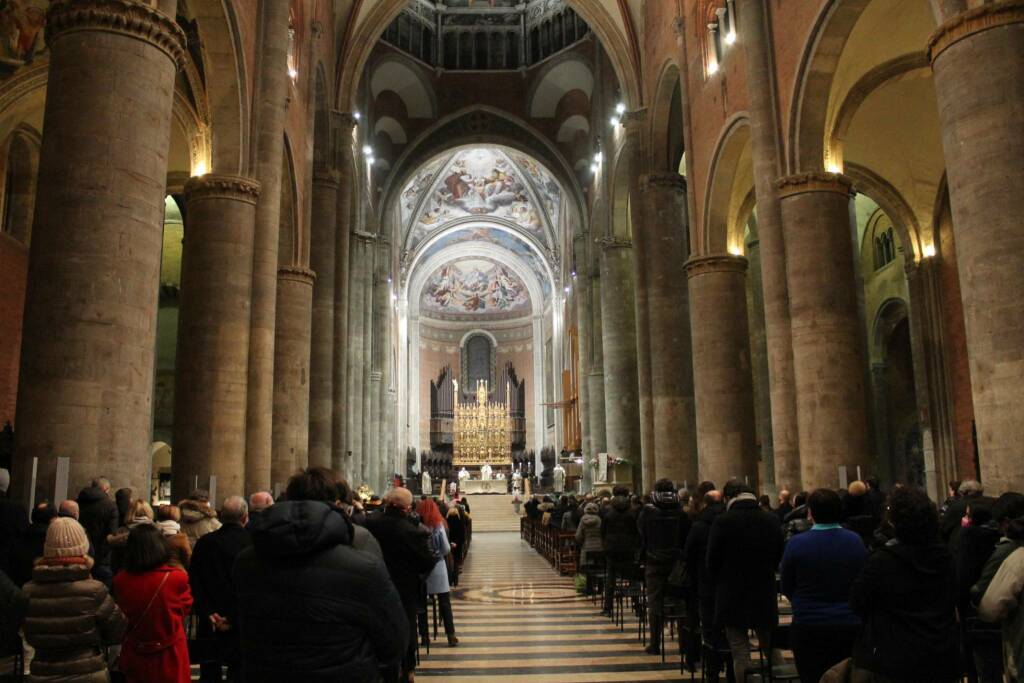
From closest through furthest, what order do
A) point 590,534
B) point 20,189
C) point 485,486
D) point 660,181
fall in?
point 590,534 → point 20,189 → point 660,181 → point 485,486

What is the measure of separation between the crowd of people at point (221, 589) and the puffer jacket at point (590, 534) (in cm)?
443

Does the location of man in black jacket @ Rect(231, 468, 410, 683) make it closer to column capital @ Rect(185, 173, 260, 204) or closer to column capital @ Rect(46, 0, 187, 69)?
column capital @ Rect(46, 0, 187, 69)

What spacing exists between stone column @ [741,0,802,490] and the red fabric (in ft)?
32.3

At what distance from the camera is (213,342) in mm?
10711

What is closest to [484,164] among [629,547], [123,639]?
[629,547]

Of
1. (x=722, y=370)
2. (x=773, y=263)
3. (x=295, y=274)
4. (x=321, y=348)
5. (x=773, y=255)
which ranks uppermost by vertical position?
(x=295, y=274)

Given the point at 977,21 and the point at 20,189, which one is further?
the point at 20,189

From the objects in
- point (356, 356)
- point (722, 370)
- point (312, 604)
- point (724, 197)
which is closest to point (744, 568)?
point (312, 604)

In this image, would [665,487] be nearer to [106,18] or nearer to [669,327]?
[106,18]

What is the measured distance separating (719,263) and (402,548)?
40.3ft

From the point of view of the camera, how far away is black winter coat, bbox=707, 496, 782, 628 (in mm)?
4625

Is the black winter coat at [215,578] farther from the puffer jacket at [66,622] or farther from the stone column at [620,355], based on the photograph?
the stone column at [620,355]

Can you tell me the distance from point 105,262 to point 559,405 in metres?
30.9

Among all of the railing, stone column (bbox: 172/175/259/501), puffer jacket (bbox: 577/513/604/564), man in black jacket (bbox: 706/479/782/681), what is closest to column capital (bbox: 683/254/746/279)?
the railing
